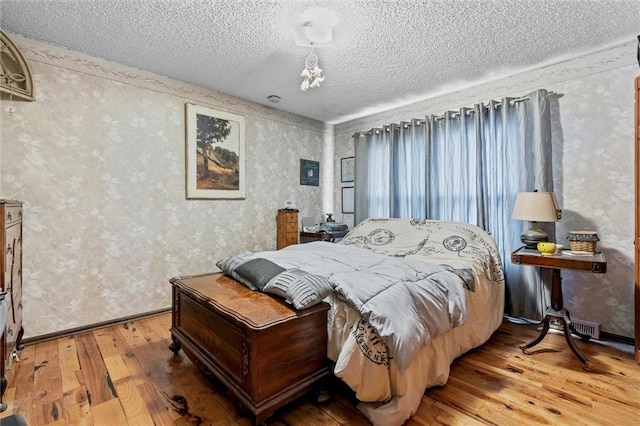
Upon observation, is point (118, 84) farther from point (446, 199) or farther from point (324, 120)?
point (446, 199)

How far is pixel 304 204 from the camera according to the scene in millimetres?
4441

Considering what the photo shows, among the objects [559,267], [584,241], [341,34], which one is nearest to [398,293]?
[559,267]

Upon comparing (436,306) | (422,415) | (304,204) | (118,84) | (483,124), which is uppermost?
(118,84)

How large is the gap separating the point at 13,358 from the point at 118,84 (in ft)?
7.63

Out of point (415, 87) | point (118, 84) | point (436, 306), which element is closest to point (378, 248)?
point (436, 306)

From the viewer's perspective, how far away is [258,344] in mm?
1396

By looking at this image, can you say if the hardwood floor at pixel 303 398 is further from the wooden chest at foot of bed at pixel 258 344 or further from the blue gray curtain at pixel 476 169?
the blue gray curtain at pixel 476 169

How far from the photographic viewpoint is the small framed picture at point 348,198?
4516 mm

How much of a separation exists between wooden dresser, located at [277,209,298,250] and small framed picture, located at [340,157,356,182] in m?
1.01

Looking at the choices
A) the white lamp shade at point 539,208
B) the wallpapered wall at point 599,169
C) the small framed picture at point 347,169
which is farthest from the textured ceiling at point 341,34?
the small framed picture at point 347,169

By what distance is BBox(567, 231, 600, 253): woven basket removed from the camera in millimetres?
2266

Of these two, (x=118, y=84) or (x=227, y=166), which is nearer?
(x=118, y=84)

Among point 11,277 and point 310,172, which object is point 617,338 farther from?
point 11,277

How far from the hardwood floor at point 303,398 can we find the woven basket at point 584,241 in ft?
2.54
